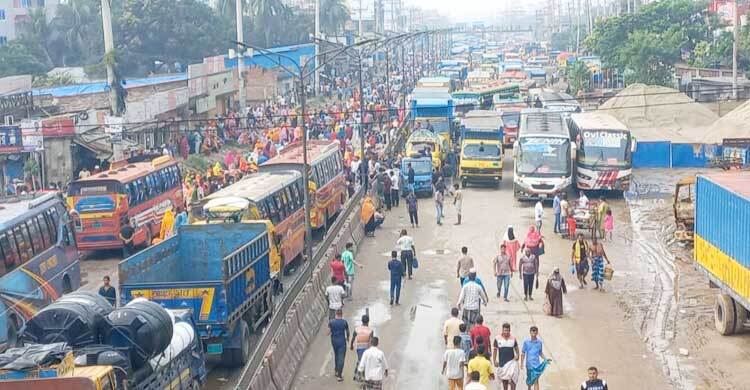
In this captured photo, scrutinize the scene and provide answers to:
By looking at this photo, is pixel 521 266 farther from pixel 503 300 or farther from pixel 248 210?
pixel 248 210

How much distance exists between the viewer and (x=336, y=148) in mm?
34375

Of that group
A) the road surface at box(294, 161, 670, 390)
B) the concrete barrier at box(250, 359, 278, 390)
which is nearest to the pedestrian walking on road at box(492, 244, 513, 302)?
the road surface at box(294, 161, 670, 390)

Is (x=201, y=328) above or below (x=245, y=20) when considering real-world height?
below

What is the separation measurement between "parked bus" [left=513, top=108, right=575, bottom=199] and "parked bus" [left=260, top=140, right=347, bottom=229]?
5.98 meters

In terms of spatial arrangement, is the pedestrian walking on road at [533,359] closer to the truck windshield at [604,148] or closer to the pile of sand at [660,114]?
the truck windshield at [604,148]

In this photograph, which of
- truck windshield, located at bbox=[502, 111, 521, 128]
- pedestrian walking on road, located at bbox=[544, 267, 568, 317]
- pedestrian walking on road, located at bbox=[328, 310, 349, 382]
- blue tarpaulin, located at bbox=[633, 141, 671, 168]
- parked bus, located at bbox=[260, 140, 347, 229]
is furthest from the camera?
truck windshield, located at bbox=[502, 111, 521, 128]

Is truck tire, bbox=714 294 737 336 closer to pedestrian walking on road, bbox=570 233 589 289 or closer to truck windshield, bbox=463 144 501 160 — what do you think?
pedestrian walking on road, bbox=570 233 589 289

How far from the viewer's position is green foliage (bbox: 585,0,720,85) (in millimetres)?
Result: 70938

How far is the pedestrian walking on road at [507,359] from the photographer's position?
15391 mm

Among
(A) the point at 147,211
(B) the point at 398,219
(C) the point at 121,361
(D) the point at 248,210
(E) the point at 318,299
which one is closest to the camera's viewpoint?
(C) the point at 121,361

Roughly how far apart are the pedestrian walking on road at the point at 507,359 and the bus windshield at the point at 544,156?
769 inches

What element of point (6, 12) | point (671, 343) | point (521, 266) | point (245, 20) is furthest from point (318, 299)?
point (245, 20)

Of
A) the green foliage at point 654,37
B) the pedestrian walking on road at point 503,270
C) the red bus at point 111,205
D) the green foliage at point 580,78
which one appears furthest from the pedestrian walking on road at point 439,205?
the green foliage at point 580,78

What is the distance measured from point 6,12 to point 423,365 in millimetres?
67919
